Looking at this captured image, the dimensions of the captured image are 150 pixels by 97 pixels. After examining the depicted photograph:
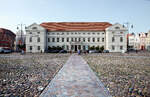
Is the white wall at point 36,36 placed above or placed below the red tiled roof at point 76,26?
below

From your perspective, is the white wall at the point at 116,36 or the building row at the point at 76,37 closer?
the white wall at the point at 116,36

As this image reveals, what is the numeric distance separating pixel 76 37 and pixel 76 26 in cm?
605

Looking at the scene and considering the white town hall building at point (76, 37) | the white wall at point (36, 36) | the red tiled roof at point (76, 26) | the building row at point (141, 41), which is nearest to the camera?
the white town hall building at point (76, 37)

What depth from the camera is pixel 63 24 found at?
64.8m

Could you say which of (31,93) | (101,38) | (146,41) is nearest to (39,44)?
(101,38)

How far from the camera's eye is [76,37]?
60969 mm

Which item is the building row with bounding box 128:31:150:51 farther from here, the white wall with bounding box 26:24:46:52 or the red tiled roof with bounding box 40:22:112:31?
the white wall with bounding box 26:24:46:52

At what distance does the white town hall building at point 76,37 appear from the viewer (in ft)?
192

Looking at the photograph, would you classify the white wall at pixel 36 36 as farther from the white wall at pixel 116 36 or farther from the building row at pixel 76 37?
the white wall at pixel 116 36

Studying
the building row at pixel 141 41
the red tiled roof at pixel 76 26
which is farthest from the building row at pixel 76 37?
the building row at pixel 141 41

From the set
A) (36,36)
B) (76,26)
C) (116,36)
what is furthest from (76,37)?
(36,36)

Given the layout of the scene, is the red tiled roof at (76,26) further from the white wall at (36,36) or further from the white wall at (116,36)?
the white wall at (36,36)

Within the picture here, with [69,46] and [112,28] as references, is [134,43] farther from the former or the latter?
[69,46]

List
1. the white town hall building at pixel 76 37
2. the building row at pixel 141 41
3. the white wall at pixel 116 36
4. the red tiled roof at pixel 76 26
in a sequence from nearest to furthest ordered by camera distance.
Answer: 1. the white wall at pixel 116 36
2. the white town hall building at pixel 76 37
3. the red tiled roof at pixel 76 26
4. the building row at pixel 141 41
